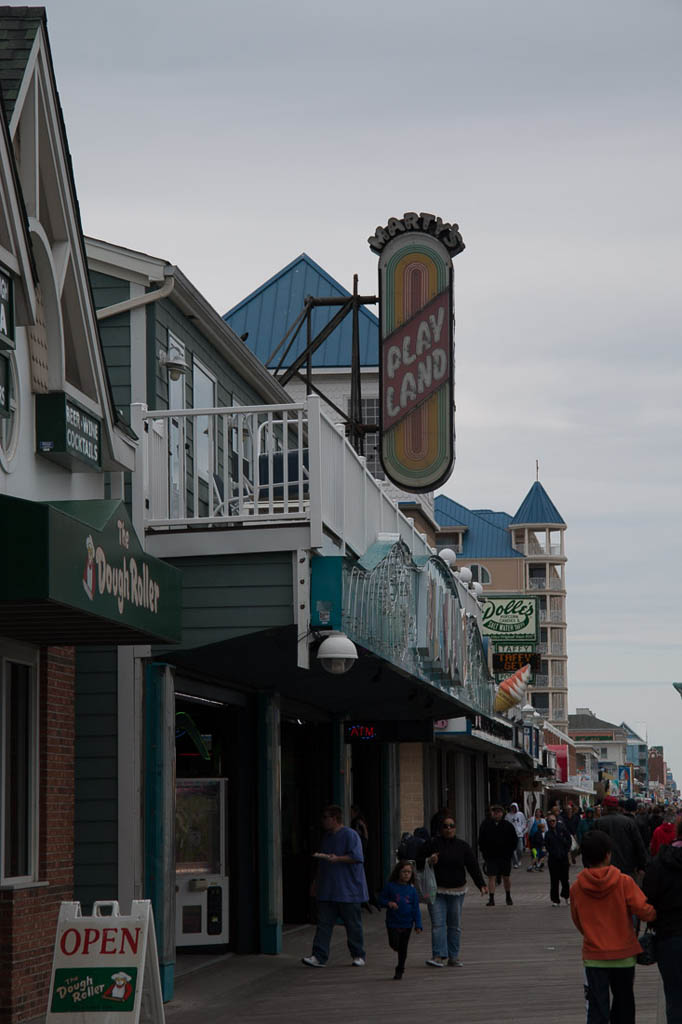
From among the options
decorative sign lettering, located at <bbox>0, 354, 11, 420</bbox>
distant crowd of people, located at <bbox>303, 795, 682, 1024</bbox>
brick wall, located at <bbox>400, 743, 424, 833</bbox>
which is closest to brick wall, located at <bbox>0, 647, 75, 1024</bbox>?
decorative sign lettering, located at <bbox>0, 354, 11, 420</bbox>

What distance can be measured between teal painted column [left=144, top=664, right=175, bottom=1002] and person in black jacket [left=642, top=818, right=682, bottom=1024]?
559 cm

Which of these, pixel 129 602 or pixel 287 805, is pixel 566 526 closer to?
pixel 287 805

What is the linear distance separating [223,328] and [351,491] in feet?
13.5

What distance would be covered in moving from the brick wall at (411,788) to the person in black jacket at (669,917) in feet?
83.3

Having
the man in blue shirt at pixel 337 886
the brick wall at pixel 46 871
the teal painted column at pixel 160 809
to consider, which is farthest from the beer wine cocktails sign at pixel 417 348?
the brick wall at pixel 46 871

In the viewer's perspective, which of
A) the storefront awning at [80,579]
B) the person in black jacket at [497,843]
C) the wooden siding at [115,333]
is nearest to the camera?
the storefront awning at [80,579]

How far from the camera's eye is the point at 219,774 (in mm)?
17969

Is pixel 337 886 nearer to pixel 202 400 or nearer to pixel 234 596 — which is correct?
pixel 234 596

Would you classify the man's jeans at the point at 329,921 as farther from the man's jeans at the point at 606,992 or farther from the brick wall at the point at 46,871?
the man's jeans at the point at 606,992

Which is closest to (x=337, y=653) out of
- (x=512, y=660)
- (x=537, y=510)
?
(x=512, y=660)

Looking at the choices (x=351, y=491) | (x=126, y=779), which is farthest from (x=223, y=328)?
(x=126, y=779)

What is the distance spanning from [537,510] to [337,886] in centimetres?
11088

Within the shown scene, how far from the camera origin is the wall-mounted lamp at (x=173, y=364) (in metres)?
16.4

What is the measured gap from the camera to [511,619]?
4216 centimetres
